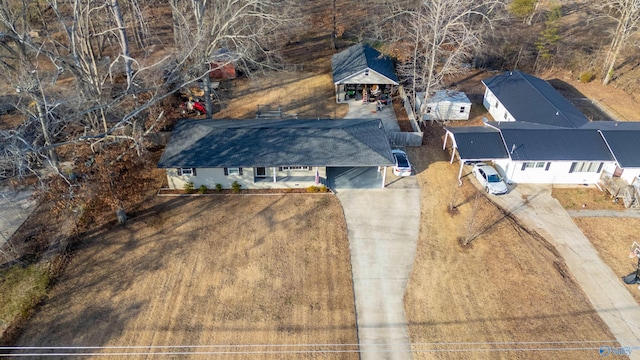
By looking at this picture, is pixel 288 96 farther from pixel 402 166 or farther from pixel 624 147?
pixel 624 147

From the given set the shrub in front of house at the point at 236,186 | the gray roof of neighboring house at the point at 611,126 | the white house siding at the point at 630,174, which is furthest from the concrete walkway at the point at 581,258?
the shrub in front of house at the point at 236,186

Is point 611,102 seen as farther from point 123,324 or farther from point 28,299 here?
point 28,299

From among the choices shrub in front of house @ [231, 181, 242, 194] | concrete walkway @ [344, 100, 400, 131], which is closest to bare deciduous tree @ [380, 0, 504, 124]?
concrete walkway @ [344, 100, 400, 131]

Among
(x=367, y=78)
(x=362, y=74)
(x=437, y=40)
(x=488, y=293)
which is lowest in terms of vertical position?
(x=488, y=293)

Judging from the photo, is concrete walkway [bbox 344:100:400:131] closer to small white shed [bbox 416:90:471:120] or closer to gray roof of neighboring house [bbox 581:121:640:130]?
small white shed [bbox 416:90:471:120]

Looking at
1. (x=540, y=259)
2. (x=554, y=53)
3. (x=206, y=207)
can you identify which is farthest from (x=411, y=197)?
(x=554, y=53)

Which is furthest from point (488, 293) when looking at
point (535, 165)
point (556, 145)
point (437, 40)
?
point (437, 40)

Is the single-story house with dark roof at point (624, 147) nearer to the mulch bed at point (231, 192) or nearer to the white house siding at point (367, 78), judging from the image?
the white house siding at point (367, 78)

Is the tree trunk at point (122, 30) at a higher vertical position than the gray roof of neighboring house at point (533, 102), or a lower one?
higher
